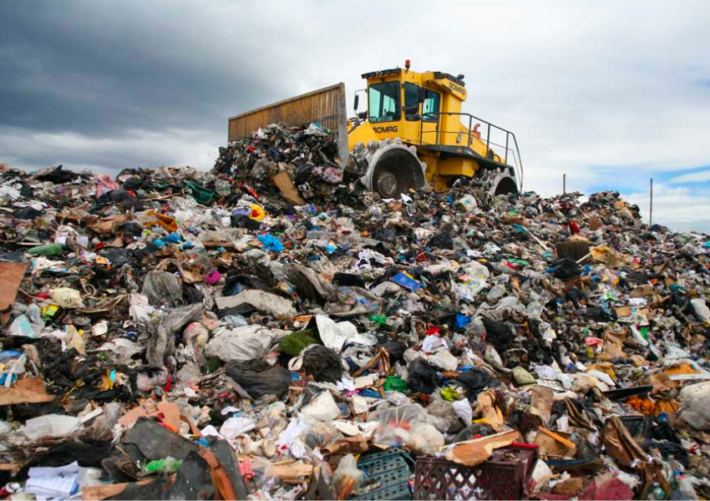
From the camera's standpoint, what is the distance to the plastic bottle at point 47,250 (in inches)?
181

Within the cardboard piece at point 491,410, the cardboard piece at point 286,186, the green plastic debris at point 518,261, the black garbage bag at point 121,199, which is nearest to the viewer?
the cardboard piece at point 491,410

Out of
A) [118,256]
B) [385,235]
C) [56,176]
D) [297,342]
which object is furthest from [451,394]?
[56,176]

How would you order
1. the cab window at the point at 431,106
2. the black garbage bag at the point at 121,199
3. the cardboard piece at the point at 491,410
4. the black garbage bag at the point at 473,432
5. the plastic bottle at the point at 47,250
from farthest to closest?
the cab window at the point at 431,106 < the black garbage bag at the point at 121,199 < the plastic bottle at the point at 47,250 < the cardboard piece at the point at 491,410 < the black garbage bag at the point at 473,432

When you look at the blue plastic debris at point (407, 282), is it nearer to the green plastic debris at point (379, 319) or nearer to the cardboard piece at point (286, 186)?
the green plastic debris at point (379, 319)

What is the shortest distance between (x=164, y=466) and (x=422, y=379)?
1.79m

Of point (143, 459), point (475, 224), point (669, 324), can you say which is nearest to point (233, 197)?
point (475, 224)

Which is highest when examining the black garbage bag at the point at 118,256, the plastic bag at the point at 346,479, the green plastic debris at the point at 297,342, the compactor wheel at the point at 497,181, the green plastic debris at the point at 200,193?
the compactor wheel at the point at 497,181

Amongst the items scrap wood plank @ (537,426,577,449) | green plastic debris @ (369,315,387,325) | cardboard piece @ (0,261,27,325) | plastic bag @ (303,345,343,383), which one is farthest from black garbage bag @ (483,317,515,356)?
cardboard piece @ (0,261,27,325)

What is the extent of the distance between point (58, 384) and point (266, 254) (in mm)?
2559

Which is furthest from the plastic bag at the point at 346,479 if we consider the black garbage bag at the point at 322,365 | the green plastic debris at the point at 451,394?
the green plastic debris at the point at 451,394

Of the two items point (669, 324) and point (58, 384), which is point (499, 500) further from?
point (669, 324)

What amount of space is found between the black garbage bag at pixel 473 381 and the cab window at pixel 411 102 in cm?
698

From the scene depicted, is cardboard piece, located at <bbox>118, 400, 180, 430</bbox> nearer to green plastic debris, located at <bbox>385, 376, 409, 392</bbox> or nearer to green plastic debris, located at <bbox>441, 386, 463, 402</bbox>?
green plastic debris, located at <bbox>385, 376, 409, 392</bbox>

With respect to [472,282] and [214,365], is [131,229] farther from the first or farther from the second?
[472,282]
